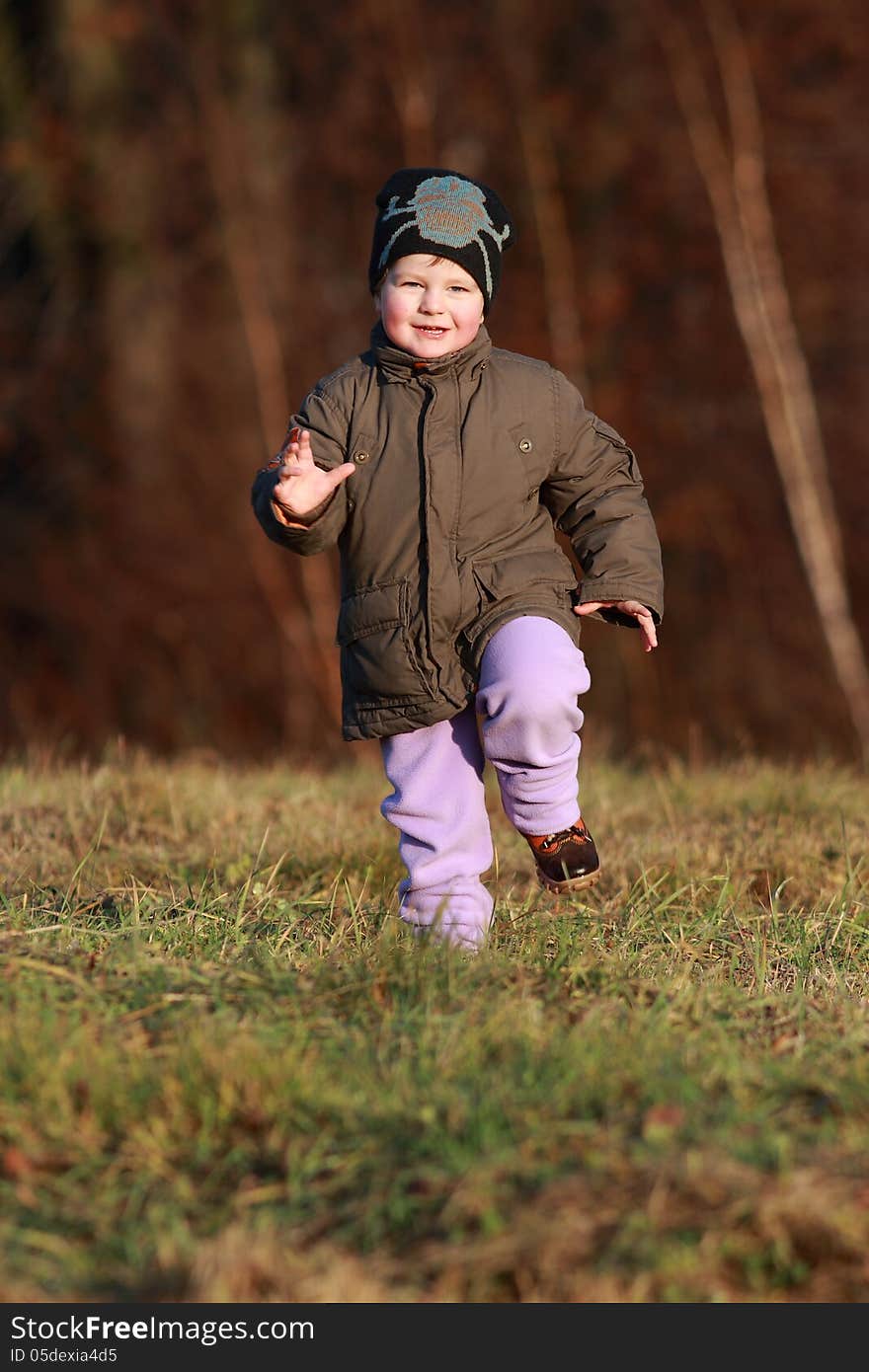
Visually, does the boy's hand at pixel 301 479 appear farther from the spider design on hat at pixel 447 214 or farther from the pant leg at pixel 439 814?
the pant leg at pixel 439 814

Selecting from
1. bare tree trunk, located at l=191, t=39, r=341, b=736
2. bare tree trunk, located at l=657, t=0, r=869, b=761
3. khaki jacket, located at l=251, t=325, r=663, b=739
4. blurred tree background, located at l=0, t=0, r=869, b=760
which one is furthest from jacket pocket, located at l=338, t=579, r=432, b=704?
bare tree trunk, located at l=191, t=39, r=341, b=736

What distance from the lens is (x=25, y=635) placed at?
1116 centimetres

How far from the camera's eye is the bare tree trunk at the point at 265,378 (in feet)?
34.4

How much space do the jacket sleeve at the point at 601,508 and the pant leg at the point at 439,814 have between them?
18.4 inches

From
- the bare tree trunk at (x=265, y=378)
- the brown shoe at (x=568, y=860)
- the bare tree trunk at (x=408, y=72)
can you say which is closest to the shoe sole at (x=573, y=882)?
the brown shoe at (x=568, y=860)

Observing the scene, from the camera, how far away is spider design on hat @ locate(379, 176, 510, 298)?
11.7 ft

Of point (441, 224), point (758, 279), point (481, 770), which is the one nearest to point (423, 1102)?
point (481, 770)

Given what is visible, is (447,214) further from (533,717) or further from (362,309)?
(362,309)

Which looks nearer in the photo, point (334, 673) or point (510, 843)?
point (510, 843)

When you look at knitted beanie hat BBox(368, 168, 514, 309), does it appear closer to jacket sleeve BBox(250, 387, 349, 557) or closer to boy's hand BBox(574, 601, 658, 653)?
jacket sleeve BBox(250, 387, 349, 557)

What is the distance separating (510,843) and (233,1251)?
268 centimetres

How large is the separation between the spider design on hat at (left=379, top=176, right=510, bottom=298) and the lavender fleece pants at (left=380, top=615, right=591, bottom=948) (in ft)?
2.89
